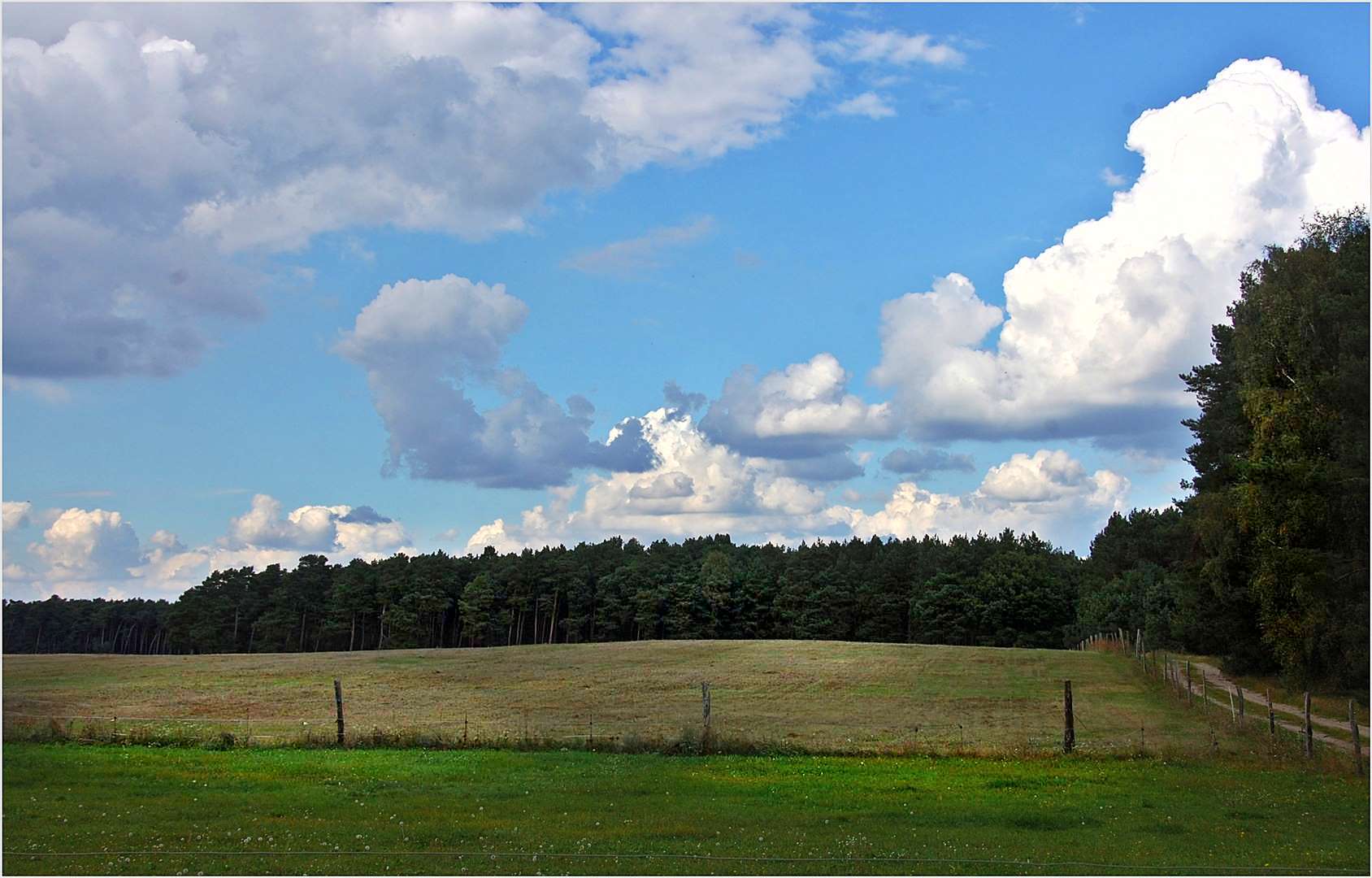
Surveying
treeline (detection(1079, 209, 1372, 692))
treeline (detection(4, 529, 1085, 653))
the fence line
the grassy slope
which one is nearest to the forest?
treeline (detection(4, 529, 1085, 653))

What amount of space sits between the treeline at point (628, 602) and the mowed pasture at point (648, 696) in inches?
1787

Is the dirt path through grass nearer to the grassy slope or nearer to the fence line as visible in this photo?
the grassy slope

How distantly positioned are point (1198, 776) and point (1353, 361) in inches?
565

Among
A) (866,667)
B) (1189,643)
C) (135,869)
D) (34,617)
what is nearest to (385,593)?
(34,617)

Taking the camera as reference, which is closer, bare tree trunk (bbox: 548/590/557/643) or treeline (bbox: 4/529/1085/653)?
treeline (bbox: 4/529/1085/653)

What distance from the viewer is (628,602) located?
5482 inches

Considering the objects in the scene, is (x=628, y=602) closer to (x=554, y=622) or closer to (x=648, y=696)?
(x=554, y=622)

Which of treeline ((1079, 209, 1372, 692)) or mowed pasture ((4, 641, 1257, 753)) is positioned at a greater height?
treeline ((1079, 209, 1372, 692))

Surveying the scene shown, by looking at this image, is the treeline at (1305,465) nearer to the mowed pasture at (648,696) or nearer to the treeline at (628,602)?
the mowed pasture at (648,696)

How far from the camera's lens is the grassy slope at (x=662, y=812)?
15.9 meters

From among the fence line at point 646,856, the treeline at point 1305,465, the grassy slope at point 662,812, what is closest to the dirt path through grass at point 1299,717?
the treeline at point 1305,465

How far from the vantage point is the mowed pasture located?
1448 inches

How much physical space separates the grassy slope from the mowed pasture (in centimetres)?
489

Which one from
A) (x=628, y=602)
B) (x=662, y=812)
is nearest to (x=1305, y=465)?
(x=662, y=812)
